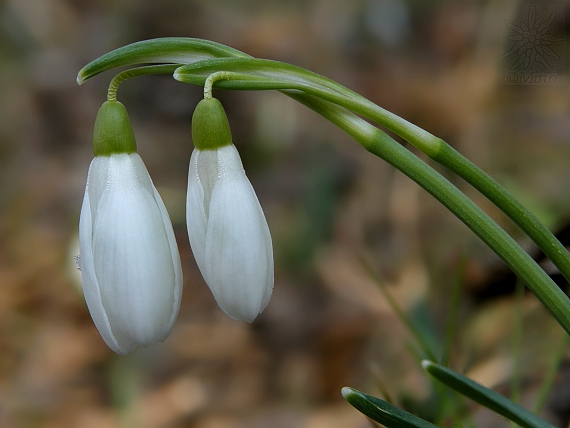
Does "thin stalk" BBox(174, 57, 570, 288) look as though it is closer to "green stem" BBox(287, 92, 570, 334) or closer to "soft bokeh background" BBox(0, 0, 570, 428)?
"green stem" BBox(287, 92, 570, 334)

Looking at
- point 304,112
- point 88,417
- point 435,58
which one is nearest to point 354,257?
point 304,112

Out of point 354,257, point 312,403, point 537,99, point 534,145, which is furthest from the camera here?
point 537,99

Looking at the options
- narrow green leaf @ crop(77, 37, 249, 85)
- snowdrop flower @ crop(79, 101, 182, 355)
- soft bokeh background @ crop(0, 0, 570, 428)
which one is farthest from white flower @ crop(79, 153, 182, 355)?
soft bokeh background @ crop(0, 0, 570, 428)

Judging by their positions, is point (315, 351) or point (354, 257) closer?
point (315, 351)

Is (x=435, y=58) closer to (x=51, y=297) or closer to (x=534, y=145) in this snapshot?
(x=534, y=145)

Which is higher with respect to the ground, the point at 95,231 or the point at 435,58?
the point at 435,58

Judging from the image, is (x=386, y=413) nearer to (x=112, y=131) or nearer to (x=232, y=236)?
(x=232, y=236)
